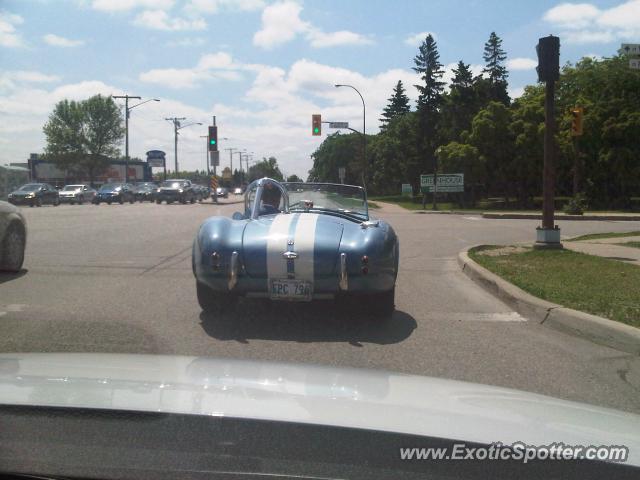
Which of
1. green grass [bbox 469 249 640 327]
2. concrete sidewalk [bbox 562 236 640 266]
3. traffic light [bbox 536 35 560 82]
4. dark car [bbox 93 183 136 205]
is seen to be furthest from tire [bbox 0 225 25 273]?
dark car [bbox 93 183 136 205]

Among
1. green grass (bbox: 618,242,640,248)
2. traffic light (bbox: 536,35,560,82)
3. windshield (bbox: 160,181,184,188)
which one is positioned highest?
traffic light (bbox: 536,35,560,82)

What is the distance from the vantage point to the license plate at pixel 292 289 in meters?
5.91

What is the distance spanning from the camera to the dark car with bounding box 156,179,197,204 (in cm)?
4319

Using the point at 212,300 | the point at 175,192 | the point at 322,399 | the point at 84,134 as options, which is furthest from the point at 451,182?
the point at 84,134

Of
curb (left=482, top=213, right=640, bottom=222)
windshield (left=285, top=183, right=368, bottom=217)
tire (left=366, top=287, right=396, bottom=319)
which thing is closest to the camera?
tire (left=366, top=287, right=396, bottom=319)

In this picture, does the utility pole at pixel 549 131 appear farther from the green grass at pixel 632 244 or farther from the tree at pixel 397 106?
the tree at pixel 397 106

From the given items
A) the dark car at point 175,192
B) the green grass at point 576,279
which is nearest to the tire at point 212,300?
the green grass at point 576,279

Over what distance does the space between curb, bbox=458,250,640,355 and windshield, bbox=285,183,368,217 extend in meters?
2.13

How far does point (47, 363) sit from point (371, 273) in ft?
10.9

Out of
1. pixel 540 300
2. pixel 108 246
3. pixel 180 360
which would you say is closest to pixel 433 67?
pixel 108 246

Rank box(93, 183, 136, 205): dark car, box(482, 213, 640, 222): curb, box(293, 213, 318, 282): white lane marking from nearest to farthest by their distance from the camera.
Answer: box(293, 213, 318, 282): white lane marking → box(482, 213, 640, 222): curb → box(93, 183, 136, 205): dark car

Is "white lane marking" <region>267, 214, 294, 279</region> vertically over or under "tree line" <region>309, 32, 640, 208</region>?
under

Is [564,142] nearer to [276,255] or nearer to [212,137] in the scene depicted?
[212,137]

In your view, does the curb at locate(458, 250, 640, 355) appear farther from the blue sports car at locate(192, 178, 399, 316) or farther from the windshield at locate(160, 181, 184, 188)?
the windshield at locate(160, 181, 184, 188)
